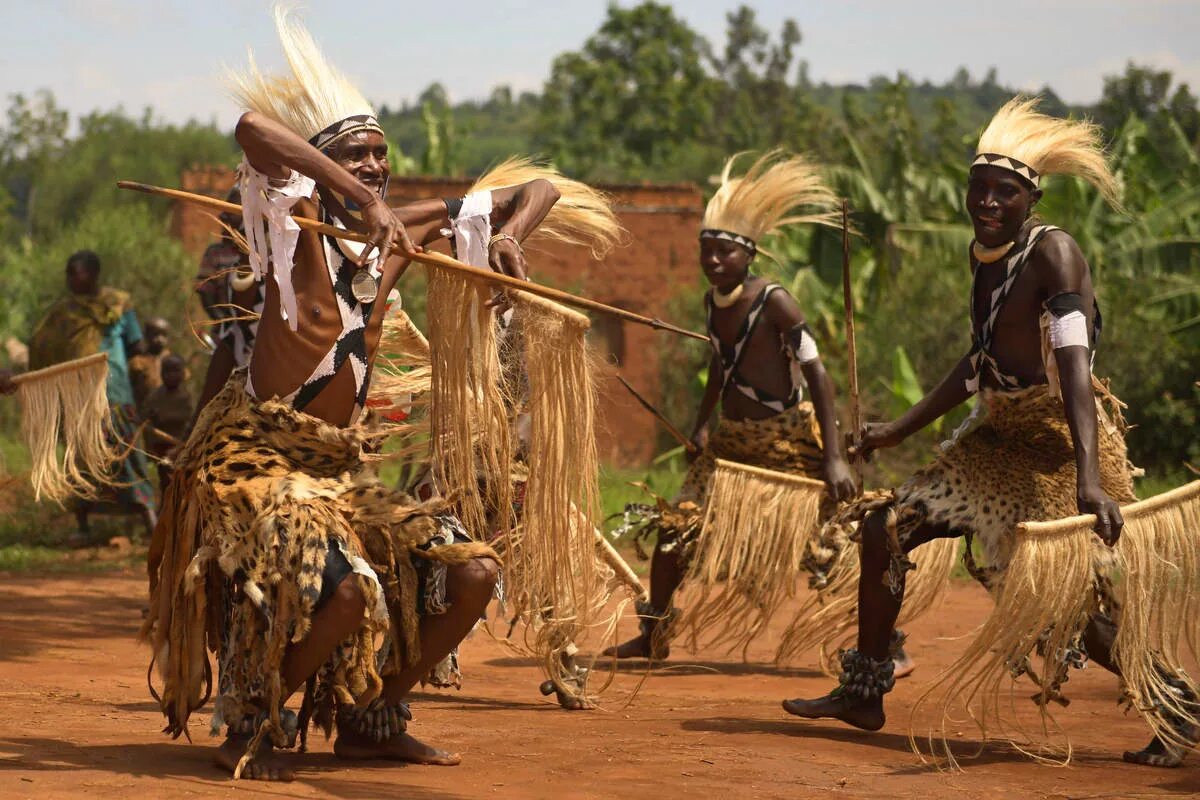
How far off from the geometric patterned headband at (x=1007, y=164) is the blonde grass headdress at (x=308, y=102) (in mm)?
2052

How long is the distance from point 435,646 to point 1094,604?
201cm

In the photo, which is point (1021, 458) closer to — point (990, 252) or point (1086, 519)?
point (1086, 519)

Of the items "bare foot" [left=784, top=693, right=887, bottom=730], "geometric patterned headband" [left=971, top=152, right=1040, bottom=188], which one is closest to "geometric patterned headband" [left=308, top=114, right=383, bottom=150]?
Result: "geometric patterned headband" [left=971, top=152, right=1040, bottom=188]

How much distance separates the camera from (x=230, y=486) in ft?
15.1

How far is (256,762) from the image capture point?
14.9ft

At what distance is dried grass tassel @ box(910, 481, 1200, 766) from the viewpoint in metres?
4.99

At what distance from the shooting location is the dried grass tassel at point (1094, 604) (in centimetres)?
499

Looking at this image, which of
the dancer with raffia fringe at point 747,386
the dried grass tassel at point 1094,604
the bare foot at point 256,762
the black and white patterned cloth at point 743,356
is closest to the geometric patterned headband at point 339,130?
the bare foot at point 256,762

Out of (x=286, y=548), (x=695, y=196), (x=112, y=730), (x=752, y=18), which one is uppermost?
(x=752, y=18)

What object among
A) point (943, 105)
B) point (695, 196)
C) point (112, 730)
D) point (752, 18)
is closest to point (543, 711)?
point (112, 730)

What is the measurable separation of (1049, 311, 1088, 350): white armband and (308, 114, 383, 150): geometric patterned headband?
85.3 inches

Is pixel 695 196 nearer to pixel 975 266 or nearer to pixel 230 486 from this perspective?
pixel 975 266

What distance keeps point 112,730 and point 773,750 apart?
2.13 m

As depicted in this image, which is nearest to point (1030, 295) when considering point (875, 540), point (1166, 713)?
point (875, 540)
